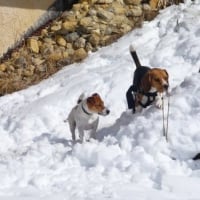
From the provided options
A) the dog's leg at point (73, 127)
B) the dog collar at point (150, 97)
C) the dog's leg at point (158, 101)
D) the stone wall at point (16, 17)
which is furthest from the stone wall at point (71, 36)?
the dog's leg at point (158, 101)

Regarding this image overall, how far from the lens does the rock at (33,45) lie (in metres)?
10.3

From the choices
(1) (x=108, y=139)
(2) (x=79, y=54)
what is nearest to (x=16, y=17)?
(2) (x=79, y=54)

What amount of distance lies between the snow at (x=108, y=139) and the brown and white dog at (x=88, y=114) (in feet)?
0.55

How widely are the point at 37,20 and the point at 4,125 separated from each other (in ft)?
11.6

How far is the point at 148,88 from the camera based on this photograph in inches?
251

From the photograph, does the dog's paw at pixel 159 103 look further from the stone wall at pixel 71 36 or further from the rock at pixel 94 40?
the rock at pixel 94 40

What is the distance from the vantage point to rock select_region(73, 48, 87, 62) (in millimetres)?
9984

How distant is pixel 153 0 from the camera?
1073cm

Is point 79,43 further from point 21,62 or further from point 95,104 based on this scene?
point 95,104

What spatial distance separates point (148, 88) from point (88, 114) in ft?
2.43

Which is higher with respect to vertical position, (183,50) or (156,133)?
(183,50)

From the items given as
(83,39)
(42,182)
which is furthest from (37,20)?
(42,182)

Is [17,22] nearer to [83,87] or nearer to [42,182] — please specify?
[83,87]

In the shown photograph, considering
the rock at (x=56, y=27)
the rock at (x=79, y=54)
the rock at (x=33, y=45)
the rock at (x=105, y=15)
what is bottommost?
the rock at (x=79, y=54)
